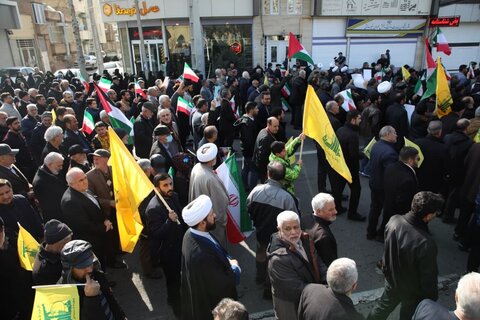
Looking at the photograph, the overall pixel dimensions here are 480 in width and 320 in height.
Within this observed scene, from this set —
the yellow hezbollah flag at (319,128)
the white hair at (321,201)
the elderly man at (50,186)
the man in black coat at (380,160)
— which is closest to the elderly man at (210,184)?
the yellow hezbollah flag at (319,128)

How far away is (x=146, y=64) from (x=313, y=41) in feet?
34.0

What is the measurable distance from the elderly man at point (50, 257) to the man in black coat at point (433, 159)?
16.9 ft

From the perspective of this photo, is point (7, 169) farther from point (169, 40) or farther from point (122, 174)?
point (169, 40)

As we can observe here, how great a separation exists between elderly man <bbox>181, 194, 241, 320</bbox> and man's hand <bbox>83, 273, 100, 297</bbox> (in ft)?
2.41

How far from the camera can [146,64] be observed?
22266mm

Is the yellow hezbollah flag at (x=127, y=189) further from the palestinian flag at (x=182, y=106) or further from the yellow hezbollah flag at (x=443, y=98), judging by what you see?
the yellow hezbollah flag at (x=443, y=98)

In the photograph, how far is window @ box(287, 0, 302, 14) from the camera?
1992 cm

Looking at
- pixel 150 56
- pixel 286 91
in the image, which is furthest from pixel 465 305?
pixel 150 56

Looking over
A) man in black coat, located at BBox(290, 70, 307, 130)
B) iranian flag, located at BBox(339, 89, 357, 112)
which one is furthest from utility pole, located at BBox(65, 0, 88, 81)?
iranian flag, located at BBox(339, 89, 357, 112)

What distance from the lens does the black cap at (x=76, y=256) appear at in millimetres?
2828

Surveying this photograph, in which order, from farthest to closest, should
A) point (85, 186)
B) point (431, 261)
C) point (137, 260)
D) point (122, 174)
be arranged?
point (137, 260) → point (85, 186) → point (122, 174) → point (431, 261)

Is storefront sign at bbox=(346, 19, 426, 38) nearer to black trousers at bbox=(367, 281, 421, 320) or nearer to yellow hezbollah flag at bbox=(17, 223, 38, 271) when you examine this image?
black trousers at bbox=(367, 281, 421, 320)

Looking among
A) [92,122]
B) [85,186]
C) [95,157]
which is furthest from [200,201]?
[92,122]

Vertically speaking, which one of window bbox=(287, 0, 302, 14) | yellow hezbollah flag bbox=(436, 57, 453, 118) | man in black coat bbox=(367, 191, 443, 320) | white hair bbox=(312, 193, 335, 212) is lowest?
man in black coat bbox=(367, 191, 443, 320)
